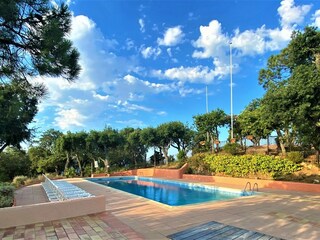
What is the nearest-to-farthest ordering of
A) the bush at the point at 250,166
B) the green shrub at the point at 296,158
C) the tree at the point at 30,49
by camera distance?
the tree at the point at 30,49 < the green shrub at the point at 296,158 < the bush at the point at 250,166

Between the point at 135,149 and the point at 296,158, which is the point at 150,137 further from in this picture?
the point at 296,158

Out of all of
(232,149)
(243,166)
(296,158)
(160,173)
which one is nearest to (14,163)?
(160,173)

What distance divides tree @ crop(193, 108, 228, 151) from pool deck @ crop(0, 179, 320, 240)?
46.5 ft

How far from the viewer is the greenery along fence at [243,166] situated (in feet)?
42.3

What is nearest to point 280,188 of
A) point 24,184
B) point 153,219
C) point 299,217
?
point 299,217

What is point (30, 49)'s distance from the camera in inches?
157

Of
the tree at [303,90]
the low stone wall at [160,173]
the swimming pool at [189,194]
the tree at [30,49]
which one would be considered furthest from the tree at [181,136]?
the tree at [30,49]

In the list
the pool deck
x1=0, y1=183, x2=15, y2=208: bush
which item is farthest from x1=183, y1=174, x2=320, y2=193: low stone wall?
x1=0, y1=183, x2=15, y2=208: bush

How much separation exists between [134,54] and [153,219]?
1456 centimetres

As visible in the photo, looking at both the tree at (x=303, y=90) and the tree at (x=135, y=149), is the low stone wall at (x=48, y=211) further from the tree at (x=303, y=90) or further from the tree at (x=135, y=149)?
the tree at (x=135, y=149)

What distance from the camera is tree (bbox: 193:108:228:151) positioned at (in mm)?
22219

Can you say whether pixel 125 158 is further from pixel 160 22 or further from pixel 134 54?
pixel 160 22

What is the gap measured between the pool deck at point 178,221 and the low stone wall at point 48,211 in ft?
0.67

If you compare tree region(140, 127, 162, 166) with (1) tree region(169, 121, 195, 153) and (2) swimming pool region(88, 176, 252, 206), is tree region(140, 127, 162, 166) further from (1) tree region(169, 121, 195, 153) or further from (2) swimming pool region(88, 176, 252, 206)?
(2) swimming pool region(88, 176, 252, 206)
